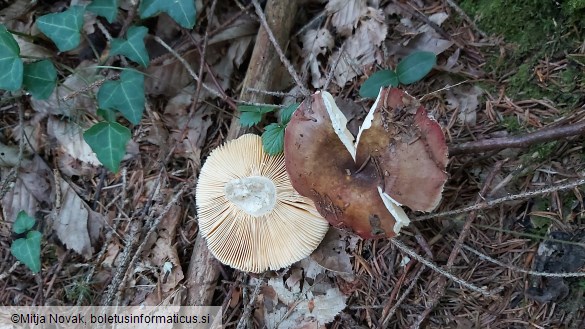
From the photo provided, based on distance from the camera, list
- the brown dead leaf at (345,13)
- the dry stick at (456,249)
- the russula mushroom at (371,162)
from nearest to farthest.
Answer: the russula mushroom at (371,162)
the dry stick at (456,249)
the brown dead leaf at (345,13)

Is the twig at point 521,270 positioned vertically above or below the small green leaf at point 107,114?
below

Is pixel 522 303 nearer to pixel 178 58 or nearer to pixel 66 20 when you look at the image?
pixel 178 58

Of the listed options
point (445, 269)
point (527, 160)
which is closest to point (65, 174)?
point (445, 269)

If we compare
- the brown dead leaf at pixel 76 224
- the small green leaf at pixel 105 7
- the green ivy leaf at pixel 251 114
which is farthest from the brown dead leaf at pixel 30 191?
the green ivy leaf at pixel 251 114

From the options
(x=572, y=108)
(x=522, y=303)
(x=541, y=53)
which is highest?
(x=541, y=53)

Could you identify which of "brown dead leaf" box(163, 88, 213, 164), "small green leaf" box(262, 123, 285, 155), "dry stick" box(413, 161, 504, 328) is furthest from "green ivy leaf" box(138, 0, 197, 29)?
"dry stick" box(413, 161, 504, 328)

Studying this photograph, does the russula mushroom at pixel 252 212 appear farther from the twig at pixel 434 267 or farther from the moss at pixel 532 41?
the moss at pixel 532 41

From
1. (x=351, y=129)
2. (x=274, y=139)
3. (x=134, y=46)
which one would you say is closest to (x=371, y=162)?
(x=351, y=129)
